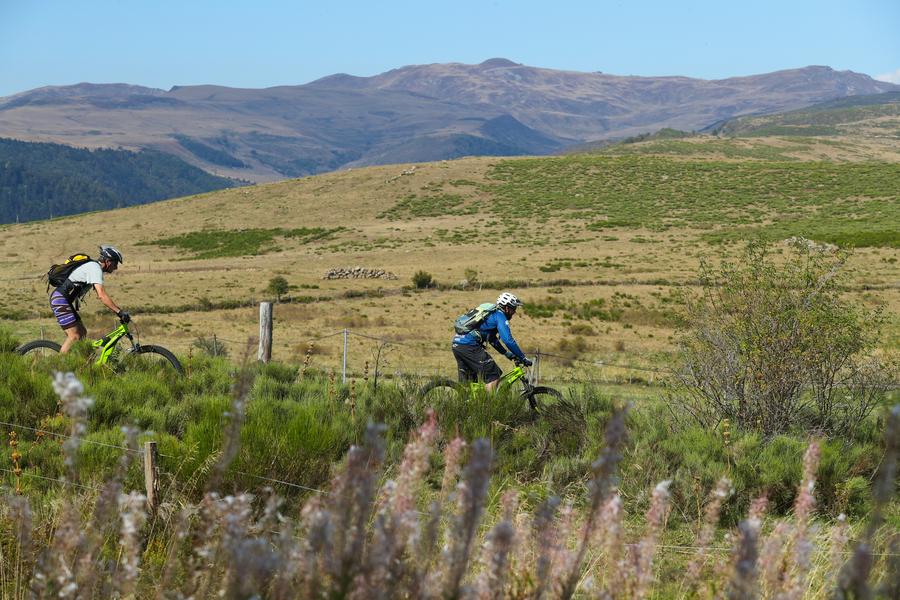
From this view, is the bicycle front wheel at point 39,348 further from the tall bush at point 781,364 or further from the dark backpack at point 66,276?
the tall bush at point 781,364

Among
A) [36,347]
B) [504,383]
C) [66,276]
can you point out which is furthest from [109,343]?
[504,383]

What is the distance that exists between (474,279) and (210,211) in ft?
180

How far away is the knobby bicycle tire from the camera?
433 inches

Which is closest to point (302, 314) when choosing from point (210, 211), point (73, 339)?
point (73, 339)

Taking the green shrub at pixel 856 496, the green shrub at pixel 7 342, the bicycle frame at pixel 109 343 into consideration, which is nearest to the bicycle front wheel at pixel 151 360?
the bicycle frame at pixel 109 343

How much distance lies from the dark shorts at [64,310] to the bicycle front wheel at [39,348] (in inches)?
25.4

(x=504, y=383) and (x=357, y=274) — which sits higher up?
(x=504, y=383)

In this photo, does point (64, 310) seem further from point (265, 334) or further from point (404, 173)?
point (404, 173)

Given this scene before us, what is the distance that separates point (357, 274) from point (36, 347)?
38943 millimetres

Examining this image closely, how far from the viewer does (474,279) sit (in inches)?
1759

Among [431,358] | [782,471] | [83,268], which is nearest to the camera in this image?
[782,471]

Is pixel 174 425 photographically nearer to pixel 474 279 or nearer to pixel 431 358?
pixel 431 358

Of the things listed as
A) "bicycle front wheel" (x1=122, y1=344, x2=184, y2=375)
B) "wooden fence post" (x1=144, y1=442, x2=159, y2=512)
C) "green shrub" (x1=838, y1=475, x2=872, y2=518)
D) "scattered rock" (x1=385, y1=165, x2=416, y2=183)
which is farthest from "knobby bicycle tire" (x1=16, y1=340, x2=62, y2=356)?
"scattered rock" (x1=385, y1=165, x2=416, y2=183)

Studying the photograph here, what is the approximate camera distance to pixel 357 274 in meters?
50.0
